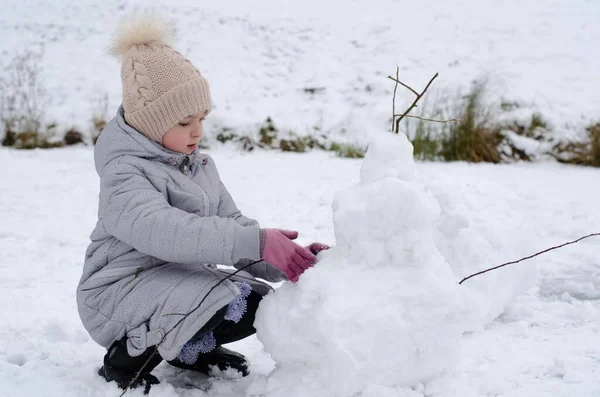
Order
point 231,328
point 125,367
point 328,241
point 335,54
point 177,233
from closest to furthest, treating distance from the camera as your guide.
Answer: point 177,233, point 125,367, point 231,328, point 328,241, point 335,54

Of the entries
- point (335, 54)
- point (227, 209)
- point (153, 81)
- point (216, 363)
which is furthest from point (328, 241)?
point (335, 54)

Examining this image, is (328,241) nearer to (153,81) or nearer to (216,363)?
(216,363)

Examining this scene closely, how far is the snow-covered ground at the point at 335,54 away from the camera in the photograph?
7305mm

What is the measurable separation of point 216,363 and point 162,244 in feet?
1.75

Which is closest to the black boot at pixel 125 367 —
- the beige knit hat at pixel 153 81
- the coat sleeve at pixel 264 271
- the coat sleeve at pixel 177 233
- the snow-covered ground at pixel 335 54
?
the coat sleeve at pixel 177 233

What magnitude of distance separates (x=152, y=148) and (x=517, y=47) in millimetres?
7961

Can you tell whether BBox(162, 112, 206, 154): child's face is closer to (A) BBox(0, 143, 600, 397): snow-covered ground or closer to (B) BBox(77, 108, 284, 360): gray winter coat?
(B) BBox(77, 108, 284, 360): gray winter coat

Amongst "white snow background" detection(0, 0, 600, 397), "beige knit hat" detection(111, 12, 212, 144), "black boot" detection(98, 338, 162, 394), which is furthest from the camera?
"beige knit hat" detection(111, 12, 212, 144)

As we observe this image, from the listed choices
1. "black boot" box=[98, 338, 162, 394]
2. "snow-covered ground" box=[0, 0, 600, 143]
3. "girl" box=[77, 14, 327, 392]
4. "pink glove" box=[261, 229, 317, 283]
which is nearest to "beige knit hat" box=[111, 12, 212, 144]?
"girl" box=[77, 14, 327, 392]

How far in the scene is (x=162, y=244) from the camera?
5.65 ft

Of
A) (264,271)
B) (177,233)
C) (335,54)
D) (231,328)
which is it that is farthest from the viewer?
(335,54)

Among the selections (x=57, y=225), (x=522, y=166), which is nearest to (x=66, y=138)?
(x=57, y=225)

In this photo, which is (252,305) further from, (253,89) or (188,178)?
(253,89)

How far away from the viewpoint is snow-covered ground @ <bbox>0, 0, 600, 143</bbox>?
7.30 m
